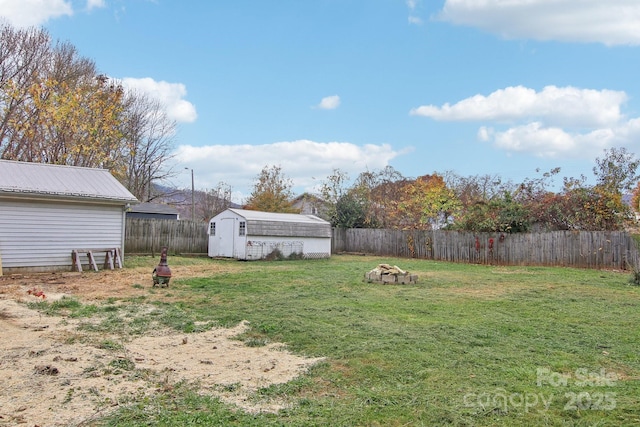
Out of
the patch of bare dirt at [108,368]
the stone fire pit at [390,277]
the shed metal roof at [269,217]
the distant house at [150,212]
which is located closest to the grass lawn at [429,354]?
the patch of bare dirt at [108,368]

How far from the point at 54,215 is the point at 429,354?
11.6 metres

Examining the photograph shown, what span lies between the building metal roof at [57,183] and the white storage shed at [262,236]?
594cm

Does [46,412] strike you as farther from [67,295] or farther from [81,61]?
[81,61]

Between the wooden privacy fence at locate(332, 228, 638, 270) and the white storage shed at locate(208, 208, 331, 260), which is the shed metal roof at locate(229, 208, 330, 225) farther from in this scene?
the wooden privacy fence at locate(332, 228, 638, 270)

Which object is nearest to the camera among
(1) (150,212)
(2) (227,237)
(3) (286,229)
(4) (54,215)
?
(4) (54,215)

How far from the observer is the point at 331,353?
473cm

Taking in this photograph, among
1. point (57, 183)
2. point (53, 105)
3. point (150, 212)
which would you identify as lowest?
point (150, 212)

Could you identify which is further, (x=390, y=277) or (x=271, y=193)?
(x=271, y=193)

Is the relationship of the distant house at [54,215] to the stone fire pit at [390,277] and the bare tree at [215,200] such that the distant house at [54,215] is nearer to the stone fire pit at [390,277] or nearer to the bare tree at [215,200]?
the stone fire pit at [390,277]

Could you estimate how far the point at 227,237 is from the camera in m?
19.6

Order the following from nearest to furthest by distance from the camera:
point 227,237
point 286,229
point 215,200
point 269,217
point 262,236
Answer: point 262,236 → point 227,237 → point 286,229 → point 269,217 → point 215,200

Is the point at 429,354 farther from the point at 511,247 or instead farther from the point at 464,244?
the point at 464,244

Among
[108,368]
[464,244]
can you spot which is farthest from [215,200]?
[108,368]

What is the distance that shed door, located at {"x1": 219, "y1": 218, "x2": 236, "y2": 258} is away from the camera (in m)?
19.3
